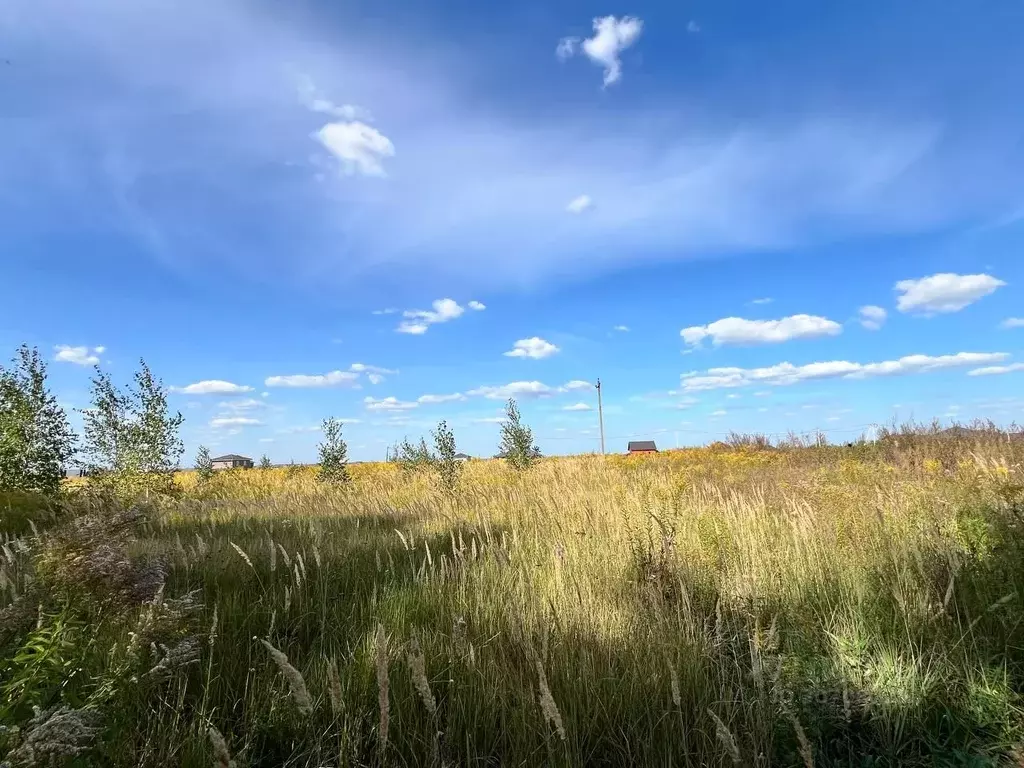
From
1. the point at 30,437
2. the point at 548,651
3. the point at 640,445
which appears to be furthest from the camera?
the point at 640,445

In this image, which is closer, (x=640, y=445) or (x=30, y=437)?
(x=30, y=437)

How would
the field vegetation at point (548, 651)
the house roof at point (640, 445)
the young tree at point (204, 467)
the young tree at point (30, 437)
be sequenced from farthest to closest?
1. the house roof at point (640, 445)
2. the young tree at point (204, 467)
3. the young tree at point (30, 437)
4. the field vegetation at point (548, 651)

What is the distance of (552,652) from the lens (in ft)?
8.05

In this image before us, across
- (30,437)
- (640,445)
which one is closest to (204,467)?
(30,437)

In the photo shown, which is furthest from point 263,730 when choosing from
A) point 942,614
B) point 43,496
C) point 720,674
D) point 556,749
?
point 43,496

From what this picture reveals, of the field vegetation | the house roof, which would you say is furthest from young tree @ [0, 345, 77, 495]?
the house roof

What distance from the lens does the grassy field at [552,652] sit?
1.85 metres

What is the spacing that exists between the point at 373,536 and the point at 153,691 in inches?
123

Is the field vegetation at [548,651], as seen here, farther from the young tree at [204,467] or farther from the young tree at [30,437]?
the young tree at [204,467]

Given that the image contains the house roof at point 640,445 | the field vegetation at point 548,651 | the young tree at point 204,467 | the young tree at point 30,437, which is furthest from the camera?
the house roof at point 640,445

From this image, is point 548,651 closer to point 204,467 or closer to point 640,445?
point 204,467

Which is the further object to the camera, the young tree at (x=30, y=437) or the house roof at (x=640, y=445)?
the house roof at (x=640, y=445)

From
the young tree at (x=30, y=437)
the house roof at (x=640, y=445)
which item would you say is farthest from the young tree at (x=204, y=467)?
the house roof at (x=640, y=445)

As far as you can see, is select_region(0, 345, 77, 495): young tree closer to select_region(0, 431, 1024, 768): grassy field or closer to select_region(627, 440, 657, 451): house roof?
select_region(0, 431, 1024, 768): grassy field
